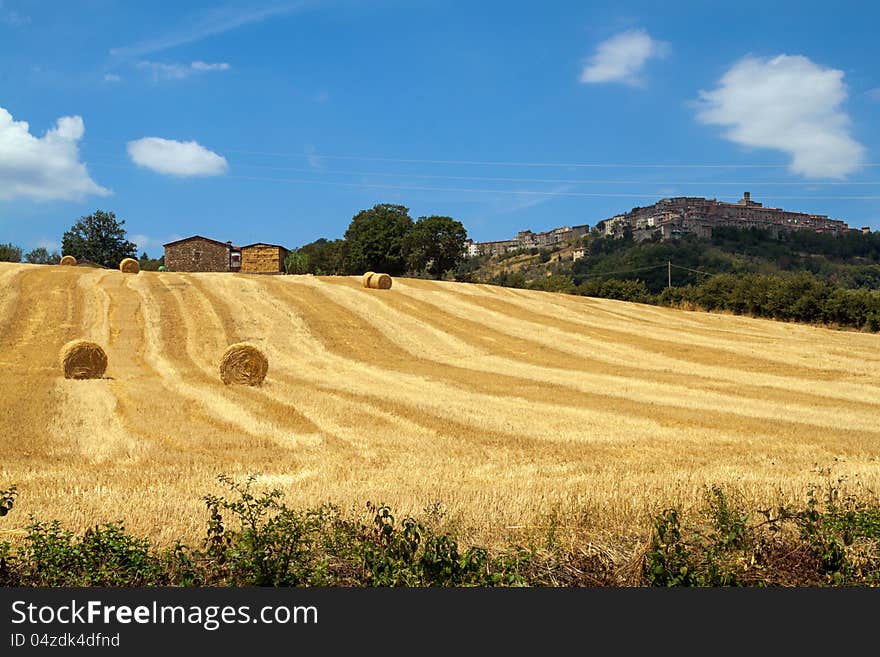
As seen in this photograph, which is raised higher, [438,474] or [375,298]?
[375,298]

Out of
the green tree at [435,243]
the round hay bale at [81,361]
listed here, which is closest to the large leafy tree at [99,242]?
the green tree at [435,243]

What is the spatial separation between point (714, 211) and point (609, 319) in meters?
156

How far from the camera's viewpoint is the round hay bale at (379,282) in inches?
2089

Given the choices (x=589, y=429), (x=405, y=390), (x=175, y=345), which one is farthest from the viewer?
(x=175, y=345)

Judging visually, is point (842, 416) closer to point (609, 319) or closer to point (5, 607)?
point (5, 607)

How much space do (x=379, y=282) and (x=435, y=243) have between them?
35.7 meters

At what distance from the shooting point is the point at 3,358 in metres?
29.0

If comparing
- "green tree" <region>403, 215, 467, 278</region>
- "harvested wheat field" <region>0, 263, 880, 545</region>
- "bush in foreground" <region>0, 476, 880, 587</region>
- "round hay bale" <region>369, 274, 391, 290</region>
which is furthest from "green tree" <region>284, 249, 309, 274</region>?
"bush in foreground" <region>0, 476, 880, 587</region>

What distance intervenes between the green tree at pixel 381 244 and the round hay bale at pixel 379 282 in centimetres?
3662

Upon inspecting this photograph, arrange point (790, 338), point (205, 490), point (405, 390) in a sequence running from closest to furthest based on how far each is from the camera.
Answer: point (205, 490) → point (405, 390) → point (790, 338)

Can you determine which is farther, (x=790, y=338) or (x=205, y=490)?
(x=790, y=338)

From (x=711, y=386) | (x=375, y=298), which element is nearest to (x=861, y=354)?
(x=711, y=386)

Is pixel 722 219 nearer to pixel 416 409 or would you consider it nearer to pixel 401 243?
pixel 401 243

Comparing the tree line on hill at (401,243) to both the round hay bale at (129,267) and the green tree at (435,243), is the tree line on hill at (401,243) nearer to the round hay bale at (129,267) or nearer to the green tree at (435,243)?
the green tree at (435,243)
